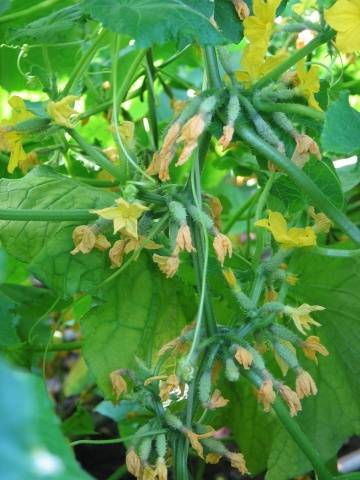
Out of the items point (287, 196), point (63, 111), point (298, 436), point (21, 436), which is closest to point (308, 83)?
point (287, 196)

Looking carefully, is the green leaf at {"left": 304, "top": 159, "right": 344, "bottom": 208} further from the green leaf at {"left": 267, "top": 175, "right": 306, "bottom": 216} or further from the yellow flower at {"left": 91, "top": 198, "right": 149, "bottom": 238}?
the yellow flower at {"left": 91, "top": 198, "right": 149, "bottom": 238}

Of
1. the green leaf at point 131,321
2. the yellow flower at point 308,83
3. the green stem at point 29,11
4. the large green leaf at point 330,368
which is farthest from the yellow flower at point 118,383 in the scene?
the green stem at point 29,11

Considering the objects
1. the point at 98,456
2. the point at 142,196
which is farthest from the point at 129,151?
the point at 98,456

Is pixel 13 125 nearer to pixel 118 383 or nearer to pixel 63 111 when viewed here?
pixel 63 111

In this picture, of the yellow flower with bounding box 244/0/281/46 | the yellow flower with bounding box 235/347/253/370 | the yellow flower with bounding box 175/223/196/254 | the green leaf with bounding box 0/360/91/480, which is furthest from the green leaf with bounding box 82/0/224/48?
the green leaf with bounding box 0/360/91/480

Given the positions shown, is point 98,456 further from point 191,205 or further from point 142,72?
point 191,205

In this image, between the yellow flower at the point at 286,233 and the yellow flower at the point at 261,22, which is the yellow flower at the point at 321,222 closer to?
the yellow flower at the point at 286,233
